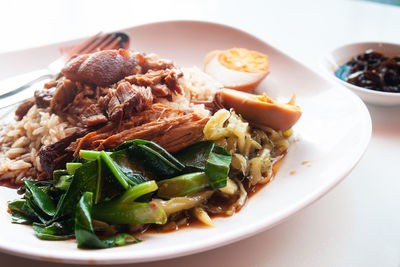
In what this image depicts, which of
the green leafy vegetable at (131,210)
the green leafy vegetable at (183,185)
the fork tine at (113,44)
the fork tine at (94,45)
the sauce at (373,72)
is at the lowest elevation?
the sauce at (373,72)

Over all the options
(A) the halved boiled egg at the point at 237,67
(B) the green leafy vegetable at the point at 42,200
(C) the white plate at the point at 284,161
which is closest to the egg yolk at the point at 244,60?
(A) the halved boiled egg at the point at 237,67

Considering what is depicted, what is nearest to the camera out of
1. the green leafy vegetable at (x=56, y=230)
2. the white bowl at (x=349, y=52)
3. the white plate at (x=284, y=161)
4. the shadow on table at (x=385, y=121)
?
the white plate at (x=284, y=161)

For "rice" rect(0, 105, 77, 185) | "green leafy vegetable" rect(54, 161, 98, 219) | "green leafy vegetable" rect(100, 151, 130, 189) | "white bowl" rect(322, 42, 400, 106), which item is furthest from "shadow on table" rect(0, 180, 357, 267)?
"white bowl" rect(322, 42, 400, 106)

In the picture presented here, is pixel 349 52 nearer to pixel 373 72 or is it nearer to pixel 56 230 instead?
pixel 373 72

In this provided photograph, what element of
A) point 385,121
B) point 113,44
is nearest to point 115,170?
point 113,44

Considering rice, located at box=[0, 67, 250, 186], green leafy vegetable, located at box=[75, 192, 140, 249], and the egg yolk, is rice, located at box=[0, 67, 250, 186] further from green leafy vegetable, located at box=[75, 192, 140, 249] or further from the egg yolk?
green leafy vegetable, located at box=[75, 192, 140, 249]

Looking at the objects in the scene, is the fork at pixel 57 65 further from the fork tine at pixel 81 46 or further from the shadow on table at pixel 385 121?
the shadow on table at pixel 385 121

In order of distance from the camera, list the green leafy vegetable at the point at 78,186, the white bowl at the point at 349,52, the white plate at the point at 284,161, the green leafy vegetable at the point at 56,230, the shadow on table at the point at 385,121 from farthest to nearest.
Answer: the white bowl at the point at 349,52 → the shadow on table at the point at 385,121 → the green leafy vegetable at the point at 78,186 → the green leafy vegetable at the point at 56,230 → the white plate at the point at 284,161
